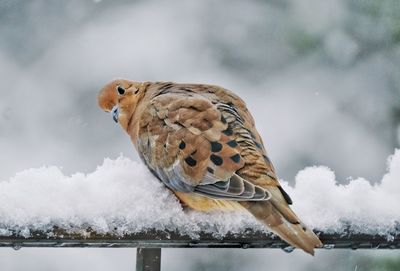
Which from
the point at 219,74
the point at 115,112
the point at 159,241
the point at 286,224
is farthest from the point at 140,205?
the point at 219,74

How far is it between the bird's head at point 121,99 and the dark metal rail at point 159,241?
2.85 ft

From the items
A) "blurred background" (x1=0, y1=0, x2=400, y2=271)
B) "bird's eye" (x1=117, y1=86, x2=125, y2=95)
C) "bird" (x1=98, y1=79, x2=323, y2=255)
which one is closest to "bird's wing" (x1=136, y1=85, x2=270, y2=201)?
"bird" (x1=98, y1=79, x2=323, y2=255)

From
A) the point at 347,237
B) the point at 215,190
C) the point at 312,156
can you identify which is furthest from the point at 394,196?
the point at 312,156

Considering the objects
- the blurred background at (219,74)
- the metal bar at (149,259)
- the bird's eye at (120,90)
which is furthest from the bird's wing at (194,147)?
the blurred background at (219,74)

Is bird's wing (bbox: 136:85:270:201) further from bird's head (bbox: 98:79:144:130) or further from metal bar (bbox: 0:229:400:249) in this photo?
bird's head (bbox: 98:79:144:130)

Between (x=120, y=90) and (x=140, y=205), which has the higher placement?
(x=120, y=90)

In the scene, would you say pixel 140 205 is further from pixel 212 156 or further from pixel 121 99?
pixel 121 99

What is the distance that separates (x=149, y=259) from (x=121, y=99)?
37.9 inches

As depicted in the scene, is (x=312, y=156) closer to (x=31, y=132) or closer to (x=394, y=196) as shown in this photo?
(x=31, y=132)

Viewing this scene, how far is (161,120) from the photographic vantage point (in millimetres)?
2076

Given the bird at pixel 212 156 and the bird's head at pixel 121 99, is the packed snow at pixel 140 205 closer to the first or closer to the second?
the bird at pixel 212 156

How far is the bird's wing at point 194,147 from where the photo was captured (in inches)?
72.2

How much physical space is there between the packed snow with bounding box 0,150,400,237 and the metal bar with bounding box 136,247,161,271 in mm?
61

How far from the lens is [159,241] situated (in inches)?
61.2
